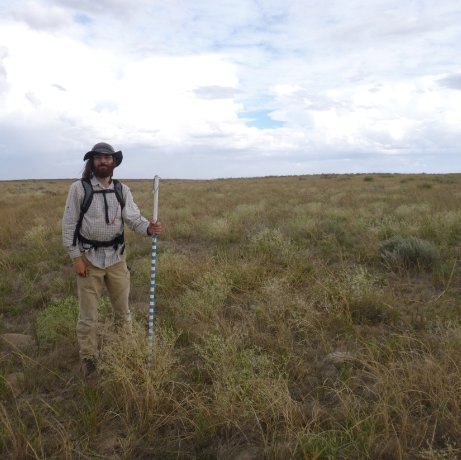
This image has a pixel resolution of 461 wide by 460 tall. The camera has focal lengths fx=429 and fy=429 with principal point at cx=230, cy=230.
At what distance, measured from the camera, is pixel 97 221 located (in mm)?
3947

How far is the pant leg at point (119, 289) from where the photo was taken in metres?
4.28

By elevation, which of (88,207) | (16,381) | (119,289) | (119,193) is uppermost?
(119,193)

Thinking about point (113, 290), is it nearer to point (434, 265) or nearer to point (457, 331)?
point (457, 331)

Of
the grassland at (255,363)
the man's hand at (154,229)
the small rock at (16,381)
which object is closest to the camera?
the grassland at (255,363)

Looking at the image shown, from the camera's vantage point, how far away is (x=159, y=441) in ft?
10.2

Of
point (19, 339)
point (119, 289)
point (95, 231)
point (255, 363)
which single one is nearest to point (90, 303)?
point (119, 289)

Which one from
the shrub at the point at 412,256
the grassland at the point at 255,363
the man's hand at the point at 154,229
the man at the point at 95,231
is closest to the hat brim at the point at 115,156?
the man at the point at 95,231

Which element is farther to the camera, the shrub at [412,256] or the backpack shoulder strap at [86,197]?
the shrub at [412,256]

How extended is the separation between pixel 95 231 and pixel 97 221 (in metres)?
0.10

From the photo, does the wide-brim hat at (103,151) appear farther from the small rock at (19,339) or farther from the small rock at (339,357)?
the small rock at (339,357)

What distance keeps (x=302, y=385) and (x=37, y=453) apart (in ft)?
6.84

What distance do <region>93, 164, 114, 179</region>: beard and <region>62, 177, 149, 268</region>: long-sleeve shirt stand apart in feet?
0.28

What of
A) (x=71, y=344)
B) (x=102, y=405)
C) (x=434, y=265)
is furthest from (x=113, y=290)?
(x=434, y=265)

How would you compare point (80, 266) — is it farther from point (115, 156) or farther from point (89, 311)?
point (115, 156)
